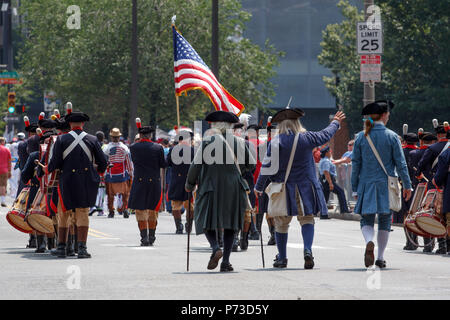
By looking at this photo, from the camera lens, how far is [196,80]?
23.6 metres

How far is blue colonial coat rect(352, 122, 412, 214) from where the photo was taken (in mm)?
13328

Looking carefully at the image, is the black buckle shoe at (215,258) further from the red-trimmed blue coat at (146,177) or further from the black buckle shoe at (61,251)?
the red-trimmed blue coat at (146,177)

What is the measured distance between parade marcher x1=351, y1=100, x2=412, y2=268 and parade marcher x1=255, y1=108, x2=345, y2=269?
1.46 ft

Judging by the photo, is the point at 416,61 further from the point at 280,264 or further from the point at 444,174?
the point at 280,264

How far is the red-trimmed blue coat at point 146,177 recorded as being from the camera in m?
18.5

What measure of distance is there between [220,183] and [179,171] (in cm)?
851

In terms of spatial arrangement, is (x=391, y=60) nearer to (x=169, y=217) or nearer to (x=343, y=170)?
(x=343, y=170)

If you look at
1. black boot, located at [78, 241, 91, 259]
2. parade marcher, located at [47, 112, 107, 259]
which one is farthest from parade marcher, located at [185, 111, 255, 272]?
black boot, located at [78, 241, 91, 259]

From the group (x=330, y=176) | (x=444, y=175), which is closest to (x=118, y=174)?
(x=330, y=176)

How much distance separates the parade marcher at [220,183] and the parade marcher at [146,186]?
519cm

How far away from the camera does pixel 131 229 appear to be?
2284 centimetres

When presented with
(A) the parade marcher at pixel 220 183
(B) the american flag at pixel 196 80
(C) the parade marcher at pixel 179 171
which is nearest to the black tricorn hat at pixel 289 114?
(A) the parade marcher at pixel 220 183
